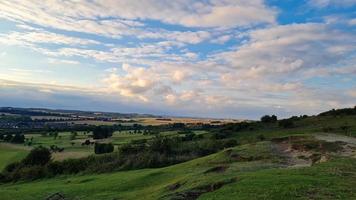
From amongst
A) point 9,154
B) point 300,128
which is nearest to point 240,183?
point 300,128

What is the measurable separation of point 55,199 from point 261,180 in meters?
17.1

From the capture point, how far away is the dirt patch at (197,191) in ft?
80.3

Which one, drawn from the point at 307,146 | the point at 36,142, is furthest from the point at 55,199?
the point at 36,142

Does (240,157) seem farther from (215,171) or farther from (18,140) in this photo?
(18,140)

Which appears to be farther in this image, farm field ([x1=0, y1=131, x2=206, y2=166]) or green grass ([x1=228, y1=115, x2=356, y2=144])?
farm field ([x1=0, y1=131, x2=206, y2=166])

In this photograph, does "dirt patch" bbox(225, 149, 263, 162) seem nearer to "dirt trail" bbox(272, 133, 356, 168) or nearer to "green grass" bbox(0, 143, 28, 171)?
"dirt trail" bbox(272, 133, 356, 168)

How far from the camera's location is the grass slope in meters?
21.7

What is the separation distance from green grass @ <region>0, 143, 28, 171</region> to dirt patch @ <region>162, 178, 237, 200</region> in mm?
67062

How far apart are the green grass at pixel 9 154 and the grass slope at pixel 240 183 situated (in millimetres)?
53247

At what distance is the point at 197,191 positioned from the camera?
25.1 m

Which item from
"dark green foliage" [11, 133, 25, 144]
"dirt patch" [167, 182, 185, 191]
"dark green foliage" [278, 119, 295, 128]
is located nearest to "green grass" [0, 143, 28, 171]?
"dark green foliage" [11, 133, 25, 144]

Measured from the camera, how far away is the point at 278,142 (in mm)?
47750

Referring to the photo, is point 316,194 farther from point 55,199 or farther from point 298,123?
point 298,123

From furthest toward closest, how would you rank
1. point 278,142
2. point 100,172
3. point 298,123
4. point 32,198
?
point 298,123
point 100,172
point 278,142
point 32,198
